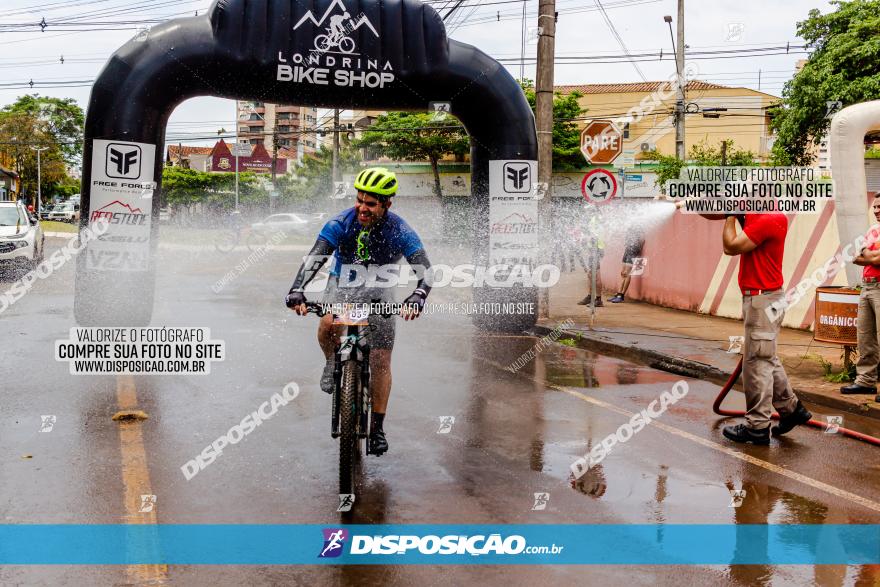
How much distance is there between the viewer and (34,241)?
788 inches

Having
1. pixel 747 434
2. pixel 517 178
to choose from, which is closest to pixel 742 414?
pixel 747 434

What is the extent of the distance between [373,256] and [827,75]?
25406 millimetres

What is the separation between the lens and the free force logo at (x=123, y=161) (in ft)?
35.4

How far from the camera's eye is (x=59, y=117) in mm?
71938

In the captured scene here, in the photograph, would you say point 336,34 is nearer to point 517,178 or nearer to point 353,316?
point 517,178

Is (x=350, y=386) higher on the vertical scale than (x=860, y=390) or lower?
higher

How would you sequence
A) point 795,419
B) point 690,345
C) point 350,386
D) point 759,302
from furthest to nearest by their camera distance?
point 690,345 → point 795,419 → point 759,302 → point 350,386

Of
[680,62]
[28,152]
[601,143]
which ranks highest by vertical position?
[28,152]

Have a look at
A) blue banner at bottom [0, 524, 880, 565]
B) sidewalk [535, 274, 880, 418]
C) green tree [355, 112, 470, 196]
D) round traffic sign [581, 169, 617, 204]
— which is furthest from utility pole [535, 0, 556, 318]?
green tree [355, 112, 470, 196]

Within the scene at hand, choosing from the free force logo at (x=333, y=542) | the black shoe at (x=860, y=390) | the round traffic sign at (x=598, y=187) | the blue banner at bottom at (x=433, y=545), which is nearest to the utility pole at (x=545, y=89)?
the round traffic sign at (x=598, y=187)

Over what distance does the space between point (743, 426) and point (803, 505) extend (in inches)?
63.6

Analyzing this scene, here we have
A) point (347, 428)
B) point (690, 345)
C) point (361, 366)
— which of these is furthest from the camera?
point (690, 345)

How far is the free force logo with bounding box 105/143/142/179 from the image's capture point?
1080 centimetres

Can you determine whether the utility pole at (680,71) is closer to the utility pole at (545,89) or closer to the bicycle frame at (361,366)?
the utility pole at (545,89)
